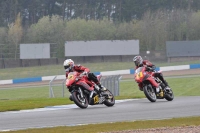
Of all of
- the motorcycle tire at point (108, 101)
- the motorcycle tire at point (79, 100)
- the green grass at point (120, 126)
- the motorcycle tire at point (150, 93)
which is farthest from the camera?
the motorcycle tire at point (150, 93)

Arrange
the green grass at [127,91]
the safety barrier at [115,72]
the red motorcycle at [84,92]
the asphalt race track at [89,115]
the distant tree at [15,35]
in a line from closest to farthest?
Answer: 1. the asphalt race track at [89,115]
2. the red motorcycle at [84,92]
3. the green grass at [127,91]
4. the safety barrier at [115,72]
5. the distant tree at [15,35]

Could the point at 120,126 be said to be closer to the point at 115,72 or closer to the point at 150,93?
the point at 150,93

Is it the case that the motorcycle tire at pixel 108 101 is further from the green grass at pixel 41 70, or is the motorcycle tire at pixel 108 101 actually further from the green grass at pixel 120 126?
the green grass at pixel 41 70

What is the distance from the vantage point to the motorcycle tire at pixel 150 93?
19.1m

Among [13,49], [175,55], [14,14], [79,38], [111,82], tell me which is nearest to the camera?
[111,82]

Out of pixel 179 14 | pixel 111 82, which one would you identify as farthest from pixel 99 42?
pixel 111 82

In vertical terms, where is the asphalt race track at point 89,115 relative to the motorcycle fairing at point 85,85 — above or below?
below

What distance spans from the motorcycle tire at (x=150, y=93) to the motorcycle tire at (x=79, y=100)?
7.84 feet

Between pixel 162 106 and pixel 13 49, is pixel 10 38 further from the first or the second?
pixel 162 106

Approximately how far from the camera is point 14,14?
8994 centimetres

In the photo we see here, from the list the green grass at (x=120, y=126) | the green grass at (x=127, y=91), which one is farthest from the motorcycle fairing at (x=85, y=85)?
the green grass at (x=127, y=91)

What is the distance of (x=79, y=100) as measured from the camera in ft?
Answer: 56.6

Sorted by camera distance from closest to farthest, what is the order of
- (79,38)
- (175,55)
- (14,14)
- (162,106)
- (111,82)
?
(162,106), (111,82), (175,55), (79,38), (14,14)

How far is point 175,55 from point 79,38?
13.2 metres
